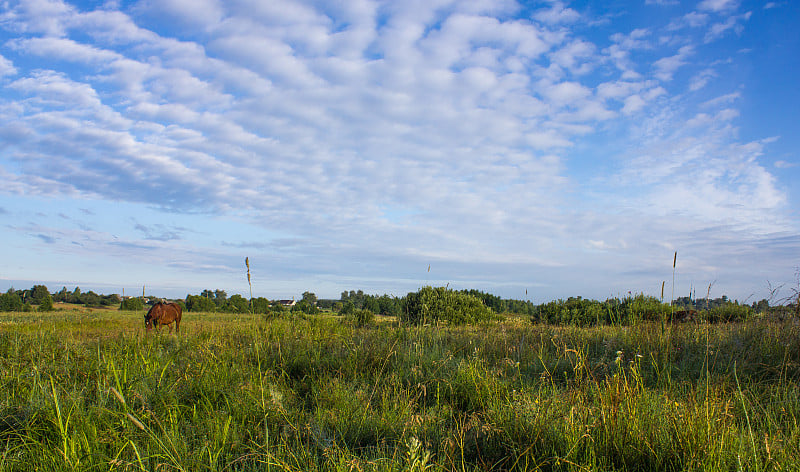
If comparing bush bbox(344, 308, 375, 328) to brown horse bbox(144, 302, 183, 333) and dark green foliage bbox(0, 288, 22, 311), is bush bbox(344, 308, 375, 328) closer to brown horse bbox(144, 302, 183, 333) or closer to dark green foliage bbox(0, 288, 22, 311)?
brown horse bbox(144, 302, 183, 333)

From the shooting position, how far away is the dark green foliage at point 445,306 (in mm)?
11555

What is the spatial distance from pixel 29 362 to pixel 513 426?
209 inches

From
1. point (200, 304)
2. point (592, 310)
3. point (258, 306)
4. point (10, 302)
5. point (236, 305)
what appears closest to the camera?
point (258, 306)

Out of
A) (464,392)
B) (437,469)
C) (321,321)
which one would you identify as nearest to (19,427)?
(437,469)

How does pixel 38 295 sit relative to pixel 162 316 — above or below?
below

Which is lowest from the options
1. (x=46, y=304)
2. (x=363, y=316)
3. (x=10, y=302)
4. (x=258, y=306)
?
(x=10, y=302)

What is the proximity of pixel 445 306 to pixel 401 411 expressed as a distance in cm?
859

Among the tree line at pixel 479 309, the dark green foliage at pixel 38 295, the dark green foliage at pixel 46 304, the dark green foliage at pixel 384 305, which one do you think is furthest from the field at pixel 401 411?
the dark green foliage at pixel 38 295

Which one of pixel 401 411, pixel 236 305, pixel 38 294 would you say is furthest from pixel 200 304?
pixel 401 411

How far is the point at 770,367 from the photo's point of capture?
450cm

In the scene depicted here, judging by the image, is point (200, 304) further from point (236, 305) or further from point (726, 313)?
point (726, 313)

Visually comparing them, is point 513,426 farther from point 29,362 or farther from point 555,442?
point 29,362

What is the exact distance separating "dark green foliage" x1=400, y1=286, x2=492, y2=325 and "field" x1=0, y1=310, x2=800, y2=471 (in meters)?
5.76

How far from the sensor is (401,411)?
3.37 metres
